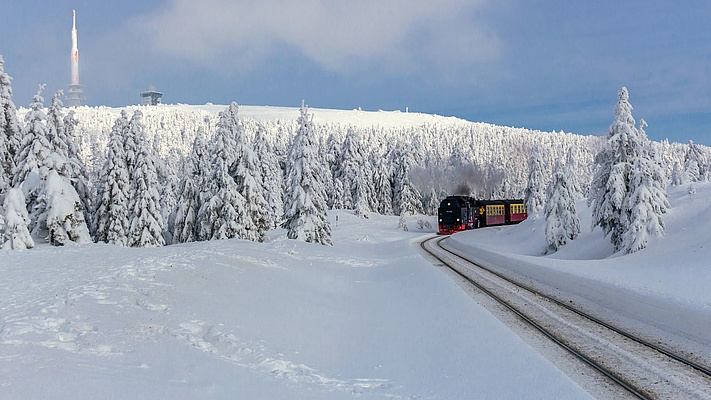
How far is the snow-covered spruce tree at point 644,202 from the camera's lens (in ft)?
86.4

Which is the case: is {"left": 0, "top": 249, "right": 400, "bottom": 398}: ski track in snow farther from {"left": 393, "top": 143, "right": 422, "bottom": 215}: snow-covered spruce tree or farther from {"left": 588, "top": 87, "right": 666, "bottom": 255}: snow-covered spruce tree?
{"left": 393, "top": 143, "right": 422, "bottom": 215}: snow-covered spruce tree

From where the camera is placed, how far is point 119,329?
7652 millimetres

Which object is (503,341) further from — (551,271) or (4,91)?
(4,91)

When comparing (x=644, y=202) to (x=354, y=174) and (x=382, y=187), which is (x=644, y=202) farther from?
(x=382, y=187)

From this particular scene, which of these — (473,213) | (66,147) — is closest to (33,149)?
(66,147)

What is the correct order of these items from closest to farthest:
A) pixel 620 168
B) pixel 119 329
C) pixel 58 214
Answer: pixel 119 329 < pixel 58 214 < pixel 620 168

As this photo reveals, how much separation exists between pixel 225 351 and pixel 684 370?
829cm

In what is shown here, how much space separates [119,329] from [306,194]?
26819 millimetres

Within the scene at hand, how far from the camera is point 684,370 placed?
8234 mm

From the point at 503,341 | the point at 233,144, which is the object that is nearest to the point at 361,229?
the point at 233,144

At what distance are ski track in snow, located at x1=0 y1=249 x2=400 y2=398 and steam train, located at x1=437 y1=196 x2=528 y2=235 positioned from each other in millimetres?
52983

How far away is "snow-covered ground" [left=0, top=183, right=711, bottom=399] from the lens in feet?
20.3

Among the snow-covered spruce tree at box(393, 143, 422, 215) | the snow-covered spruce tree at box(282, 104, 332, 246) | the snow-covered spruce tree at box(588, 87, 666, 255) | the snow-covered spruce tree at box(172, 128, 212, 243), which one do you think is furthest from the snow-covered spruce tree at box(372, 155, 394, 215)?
the snow-covered spruce tree at box(588, 87, 666, 255)

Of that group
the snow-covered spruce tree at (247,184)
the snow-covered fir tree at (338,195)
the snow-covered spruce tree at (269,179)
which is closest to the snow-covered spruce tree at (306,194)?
the snow-covered spruce tree at (247,184)
